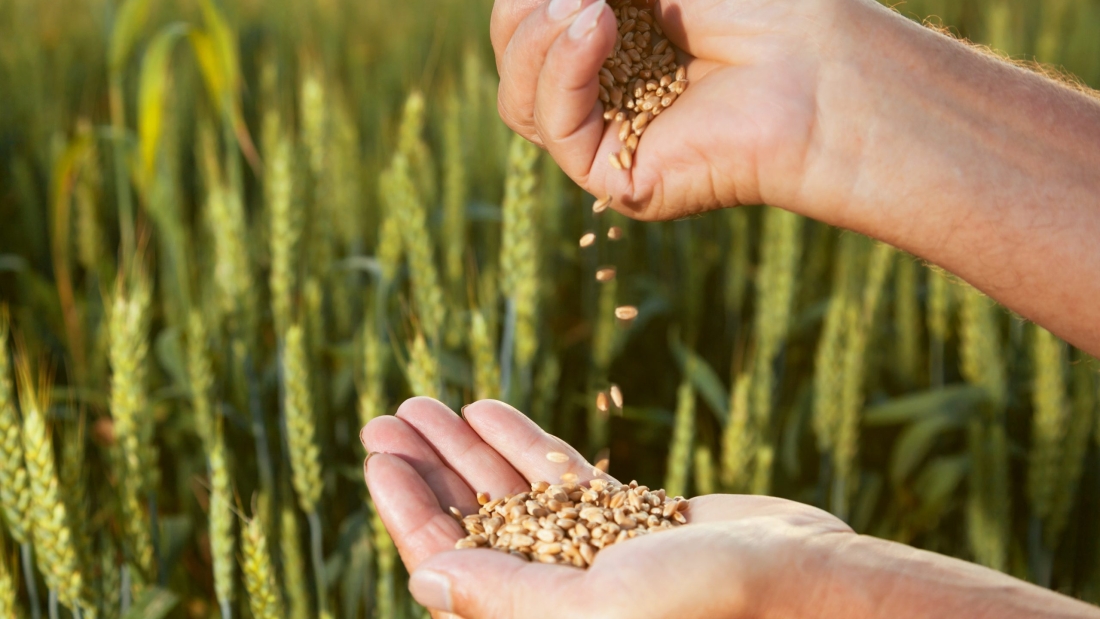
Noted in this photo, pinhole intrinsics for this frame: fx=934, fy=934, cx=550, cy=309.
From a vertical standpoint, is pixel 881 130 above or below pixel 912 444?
above

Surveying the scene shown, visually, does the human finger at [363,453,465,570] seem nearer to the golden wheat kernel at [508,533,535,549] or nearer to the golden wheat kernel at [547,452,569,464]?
the golden wheat kernel at [508,533,535,549]

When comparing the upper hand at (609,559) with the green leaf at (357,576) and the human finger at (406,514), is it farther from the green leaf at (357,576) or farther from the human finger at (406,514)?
the green leaf at (357,576)

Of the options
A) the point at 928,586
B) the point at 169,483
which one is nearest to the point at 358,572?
the point at 169,483

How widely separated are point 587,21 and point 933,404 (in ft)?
4.31

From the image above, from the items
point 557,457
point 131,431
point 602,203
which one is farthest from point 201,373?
point 602,203

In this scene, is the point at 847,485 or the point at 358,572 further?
the point at 847,485

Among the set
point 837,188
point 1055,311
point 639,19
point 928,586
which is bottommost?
point 928,586

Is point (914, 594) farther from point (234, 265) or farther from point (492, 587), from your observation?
point (234, 265)

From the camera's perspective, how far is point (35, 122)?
3016 millimetres

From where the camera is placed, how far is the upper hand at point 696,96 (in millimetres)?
1383

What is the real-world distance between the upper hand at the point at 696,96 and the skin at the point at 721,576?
1.74 ft

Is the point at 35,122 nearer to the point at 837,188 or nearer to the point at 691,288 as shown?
the point at 691,288

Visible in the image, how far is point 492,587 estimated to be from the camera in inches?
41.9

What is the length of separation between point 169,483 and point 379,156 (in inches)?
43.2
